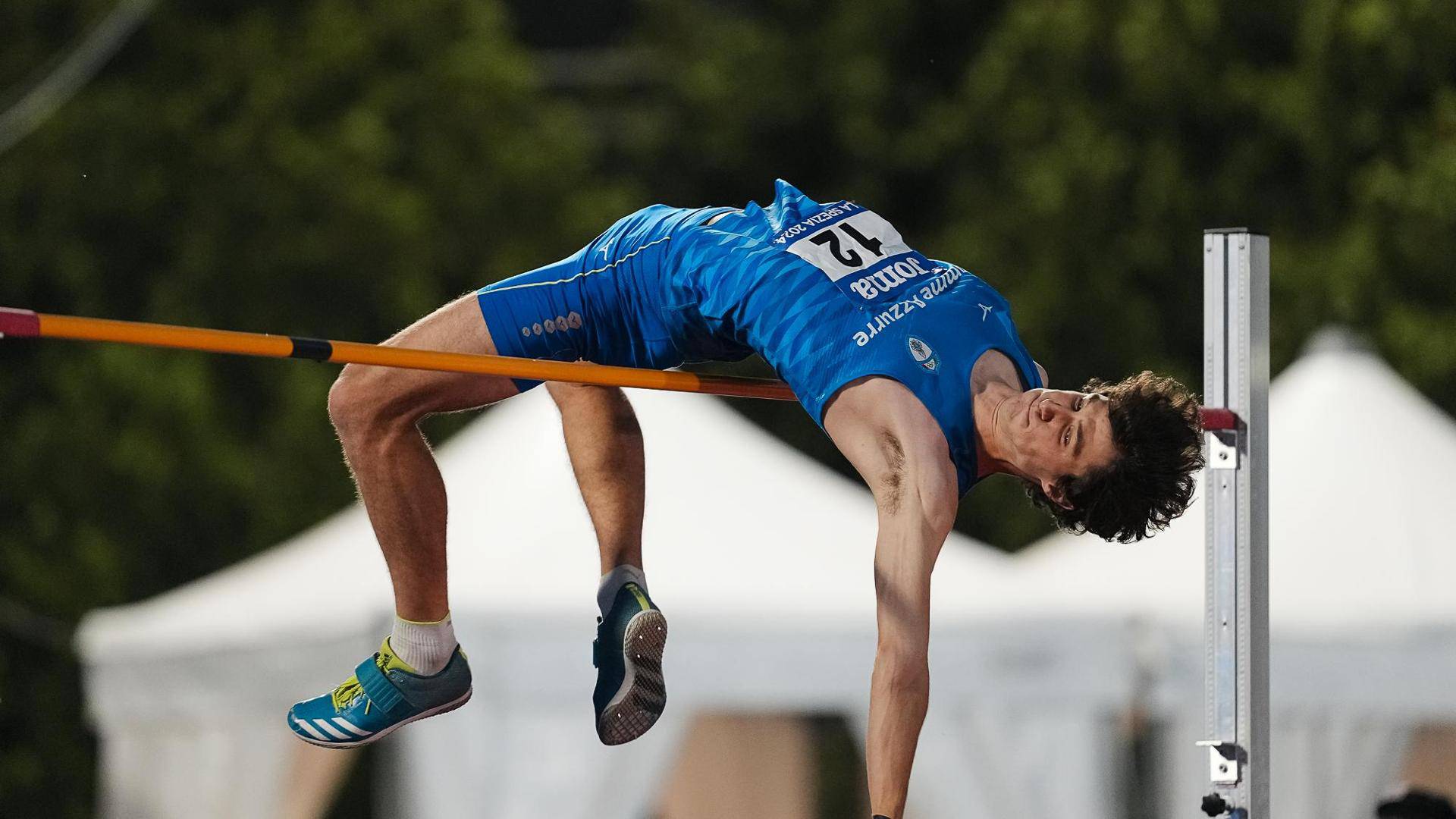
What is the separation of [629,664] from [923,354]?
3.87 ft

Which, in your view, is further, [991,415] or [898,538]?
[991,415]

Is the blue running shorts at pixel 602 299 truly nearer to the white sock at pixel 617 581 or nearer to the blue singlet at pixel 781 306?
the blue singlet at pixel 781 306

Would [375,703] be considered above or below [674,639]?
below

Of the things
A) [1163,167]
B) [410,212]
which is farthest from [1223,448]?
[410,212]

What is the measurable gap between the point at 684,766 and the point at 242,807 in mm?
1922

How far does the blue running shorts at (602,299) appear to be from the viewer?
5.22 m

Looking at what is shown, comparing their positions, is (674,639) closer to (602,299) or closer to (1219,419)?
(602,299)

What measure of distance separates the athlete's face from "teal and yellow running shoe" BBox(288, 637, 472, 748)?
1.52m

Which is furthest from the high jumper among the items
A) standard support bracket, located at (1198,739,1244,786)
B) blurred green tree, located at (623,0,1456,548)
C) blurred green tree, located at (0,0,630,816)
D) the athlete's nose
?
blurred green tree, located at (0,0,630,816)

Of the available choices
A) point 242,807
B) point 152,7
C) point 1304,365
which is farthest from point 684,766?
point 152,7

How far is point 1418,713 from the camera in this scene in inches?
336

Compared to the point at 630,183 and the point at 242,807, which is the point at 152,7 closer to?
the point at 630,183

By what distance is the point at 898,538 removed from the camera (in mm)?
4504

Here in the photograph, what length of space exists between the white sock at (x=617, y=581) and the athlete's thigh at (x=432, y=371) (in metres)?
0.59
